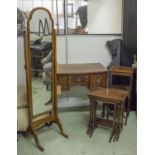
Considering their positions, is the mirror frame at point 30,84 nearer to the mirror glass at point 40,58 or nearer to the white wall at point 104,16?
the mirror glass at point 40,58

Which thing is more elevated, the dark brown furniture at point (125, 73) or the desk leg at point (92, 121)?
the dark brown furniture at point (125, 73)

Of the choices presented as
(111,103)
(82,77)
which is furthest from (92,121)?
(82,77)

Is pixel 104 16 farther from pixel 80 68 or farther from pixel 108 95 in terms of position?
pixel 108 95

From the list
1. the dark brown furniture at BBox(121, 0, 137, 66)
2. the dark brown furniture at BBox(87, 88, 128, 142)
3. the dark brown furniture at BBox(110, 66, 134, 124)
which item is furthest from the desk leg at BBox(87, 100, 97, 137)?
the dark brown furniture at BBox(121, 0, 137, 66)

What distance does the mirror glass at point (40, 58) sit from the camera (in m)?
2.93

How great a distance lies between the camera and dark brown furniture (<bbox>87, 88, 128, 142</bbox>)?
122 inches

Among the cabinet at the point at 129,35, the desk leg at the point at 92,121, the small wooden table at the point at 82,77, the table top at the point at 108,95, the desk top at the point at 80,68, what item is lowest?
the desk leg at the point at 92,121

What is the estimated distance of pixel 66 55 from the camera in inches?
160

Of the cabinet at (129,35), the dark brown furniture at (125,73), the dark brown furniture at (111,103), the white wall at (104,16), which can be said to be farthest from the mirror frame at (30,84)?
the cabinet at (129,35)

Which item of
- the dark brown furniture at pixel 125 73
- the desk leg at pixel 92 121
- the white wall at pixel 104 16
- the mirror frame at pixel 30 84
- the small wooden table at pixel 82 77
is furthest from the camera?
the white wall at pixel 104 16

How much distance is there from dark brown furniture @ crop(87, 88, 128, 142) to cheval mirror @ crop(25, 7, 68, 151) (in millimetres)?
492

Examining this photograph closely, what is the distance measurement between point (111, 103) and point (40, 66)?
3.07 ft

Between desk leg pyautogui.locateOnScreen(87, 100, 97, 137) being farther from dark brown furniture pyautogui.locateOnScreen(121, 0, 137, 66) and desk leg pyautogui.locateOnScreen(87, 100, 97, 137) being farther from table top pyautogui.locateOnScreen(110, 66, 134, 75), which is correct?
dark brown furniture pyautogui.locateOnScreen(121, 0, 137, 66)
